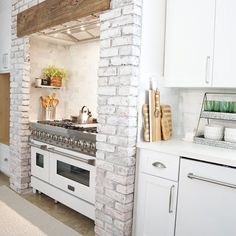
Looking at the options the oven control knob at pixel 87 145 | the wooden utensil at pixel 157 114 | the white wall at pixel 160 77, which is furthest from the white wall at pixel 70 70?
the wooden utensil at pixel 157 114

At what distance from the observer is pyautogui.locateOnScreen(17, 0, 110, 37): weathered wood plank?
2.20 meters

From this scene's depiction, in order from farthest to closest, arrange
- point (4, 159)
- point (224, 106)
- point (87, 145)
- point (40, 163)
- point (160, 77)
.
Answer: point (4, 159), point (40, 163), point (87, 145), point (160, 77), point (224, 106)

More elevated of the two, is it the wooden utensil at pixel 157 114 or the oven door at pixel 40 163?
the wooden utensil at pixel 157 114

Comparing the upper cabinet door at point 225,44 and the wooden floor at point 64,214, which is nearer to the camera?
the upper cabinet door at point 225,44

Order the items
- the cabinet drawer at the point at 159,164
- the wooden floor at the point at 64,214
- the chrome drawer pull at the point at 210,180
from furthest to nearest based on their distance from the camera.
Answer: the wooden floor at the point at 64,214 < the cabinet drawer at the point at 159,164 < the chrome drawer pull at the point at 210,180

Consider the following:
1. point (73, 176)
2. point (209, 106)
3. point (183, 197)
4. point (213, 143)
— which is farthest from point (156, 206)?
point (73, 176)

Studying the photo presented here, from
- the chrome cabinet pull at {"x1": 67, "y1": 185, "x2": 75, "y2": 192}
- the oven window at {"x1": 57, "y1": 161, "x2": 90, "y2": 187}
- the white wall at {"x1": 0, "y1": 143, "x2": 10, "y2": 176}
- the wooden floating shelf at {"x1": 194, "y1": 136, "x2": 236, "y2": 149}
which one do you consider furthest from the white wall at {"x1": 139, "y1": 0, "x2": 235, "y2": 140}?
the white wall at {"x1": 0, "y1": 143, "x2": 10, "y2": 176}

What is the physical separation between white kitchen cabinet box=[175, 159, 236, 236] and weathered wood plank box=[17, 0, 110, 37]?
4.88ft

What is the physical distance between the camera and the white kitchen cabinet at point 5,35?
12.1 ft

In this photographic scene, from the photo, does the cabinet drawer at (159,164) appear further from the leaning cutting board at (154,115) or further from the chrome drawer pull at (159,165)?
the leaning cutting board at (154,115)

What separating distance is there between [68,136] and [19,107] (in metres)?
1.04

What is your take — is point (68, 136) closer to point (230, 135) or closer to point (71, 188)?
point (71, 188)

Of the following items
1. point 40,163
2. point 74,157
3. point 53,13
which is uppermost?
point 53,13

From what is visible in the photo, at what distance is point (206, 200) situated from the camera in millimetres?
1656
